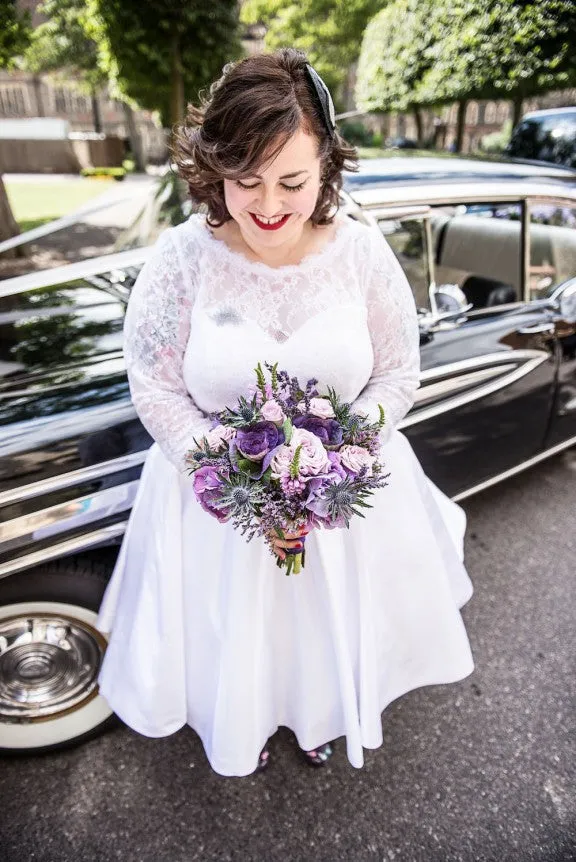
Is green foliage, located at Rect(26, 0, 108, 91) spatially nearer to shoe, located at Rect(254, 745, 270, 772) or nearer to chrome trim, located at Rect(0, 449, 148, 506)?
chrome trim, located at Rect(0, 449, 148, 506)

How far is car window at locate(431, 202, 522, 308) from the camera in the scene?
8.87 feet

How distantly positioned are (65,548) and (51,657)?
1.37 ft

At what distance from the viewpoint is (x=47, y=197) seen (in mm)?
15070

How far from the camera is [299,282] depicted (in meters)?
1.48

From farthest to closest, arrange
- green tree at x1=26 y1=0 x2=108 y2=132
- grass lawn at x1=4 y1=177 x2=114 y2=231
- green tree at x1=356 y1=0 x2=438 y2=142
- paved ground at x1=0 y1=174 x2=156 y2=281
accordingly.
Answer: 1. green tree at x1=26 y1=0 x2=108 y2=132
2. grass lawn at x1=4 y1=177 x2=114 y2=231
3. green tree at x1=356 y1=0 x2=438 y2=142
4. paved ground at x1=0 y1=174 x2=156 y2=281

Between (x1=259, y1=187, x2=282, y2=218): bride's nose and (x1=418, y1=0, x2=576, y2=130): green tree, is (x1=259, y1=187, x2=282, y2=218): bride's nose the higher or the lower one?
the lower one

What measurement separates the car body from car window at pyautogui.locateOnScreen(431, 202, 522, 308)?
1484 mm

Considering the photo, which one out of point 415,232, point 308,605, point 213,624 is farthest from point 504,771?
point 415,232

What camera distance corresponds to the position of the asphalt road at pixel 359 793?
66.7 inches

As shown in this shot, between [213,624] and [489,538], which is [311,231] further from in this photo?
[489,538]

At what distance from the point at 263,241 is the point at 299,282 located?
0.45 feet

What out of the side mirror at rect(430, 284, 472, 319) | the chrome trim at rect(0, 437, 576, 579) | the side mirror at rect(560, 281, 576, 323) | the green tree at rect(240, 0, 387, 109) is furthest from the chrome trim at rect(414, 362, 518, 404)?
the green tree at rect(240, 0, 387, 109)

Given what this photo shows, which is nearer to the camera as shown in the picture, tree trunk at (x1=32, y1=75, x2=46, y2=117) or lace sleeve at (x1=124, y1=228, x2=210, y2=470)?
lace sleeve at (x1=124, y1=228, x2=210, y2=470)

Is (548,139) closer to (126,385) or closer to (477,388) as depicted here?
(477,388)
